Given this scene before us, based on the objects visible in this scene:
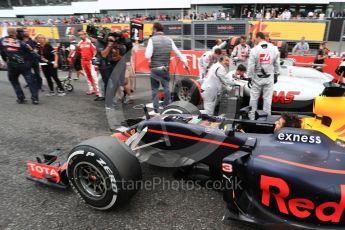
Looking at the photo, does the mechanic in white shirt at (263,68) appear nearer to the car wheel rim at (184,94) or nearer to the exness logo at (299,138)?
the car wheel rim at (184,94)

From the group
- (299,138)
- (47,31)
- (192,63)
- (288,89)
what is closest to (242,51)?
(192,63)

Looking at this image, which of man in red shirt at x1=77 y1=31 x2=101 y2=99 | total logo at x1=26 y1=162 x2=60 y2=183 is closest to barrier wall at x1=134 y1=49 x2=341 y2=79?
man in red shirt at x1=77 y1=31 x2=101 y2=99

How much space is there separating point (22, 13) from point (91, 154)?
48477 mm

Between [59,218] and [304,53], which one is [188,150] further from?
Answer: [304,53]

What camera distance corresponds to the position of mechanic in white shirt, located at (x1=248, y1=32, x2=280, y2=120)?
542 centimetres

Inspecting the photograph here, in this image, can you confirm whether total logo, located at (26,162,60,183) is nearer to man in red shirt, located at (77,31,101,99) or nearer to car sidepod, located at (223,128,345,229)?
car sidepod, located at (223,128,345,229)

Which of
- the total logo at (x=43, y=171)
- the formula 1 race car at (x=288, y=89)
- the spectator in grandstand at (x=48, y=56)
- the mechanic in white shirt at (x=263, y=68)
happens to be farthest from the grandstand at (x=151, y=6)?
the total logo at (x=43, y=171)

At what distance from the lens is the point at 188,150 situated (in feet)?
10.9

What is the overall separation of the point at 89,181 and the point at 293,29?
11520 millimetres

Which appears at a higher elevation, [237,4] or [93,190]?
[237,4]

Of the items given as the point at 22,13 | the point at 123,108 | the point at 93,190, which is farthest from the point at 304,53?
the point at 22,13

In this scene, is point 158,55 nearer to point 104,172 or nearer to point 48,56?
point 104,172

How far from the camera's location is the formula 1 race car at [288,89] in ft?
19.2

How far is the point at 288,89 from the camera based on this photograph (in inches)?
236
